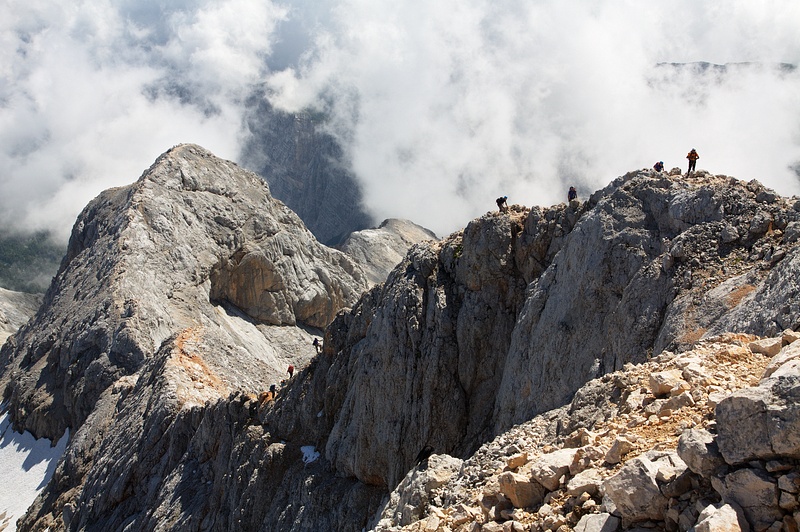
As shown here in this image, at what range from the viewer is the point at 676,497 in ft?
28.3

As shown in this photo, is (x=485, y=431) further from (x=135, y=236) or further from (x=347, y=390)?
(x=135, y=236)

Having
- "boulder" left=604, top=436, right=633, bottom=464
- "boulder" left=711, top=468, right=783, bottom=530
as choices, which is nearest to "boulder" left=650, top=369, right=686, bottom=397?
"boulder" left=604, top=436, right=633, bottom=464

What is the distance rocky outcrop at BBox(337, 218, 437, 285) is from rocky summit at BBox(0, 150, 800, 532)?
75429mm

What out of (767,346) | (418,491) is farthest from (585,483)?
(418,491)

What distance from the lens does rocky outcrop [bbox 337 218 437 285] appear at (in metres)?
148

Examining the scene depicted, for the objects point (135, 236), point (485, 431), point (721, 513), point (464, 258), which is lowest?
point (721, 513)

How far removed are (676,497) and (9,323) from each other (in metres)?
176

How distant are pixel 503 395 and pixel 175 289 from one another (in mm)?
67326

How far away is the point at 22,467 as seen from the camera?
7038 centimetres

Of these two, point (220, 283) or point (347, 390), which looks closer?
point (347, 390)

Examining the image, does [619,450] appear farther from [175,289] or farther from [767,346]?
[175,289]

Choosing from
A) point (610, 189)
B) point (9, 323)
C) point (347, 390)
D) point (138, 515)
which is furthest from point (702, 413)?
point (9, 323)

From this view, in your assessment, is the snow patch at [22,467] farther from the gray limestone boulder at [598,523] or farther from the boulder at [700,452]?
the boulder at [700,452]

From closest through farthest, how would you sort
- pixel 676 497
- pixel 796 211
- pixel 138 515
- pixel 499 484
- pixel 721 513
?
pixel 721 513, pixel 676 497, pixel 499 484, pixel 796 211, pixel 138 515
